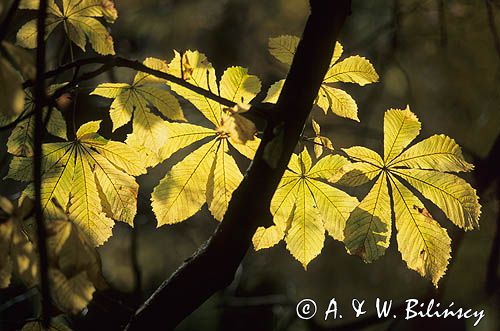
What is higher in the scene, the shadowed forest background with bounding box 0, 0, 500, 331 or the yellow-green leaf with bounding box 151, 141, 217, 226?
the shadowed forest background with bounding box 0, 0, 500, 331

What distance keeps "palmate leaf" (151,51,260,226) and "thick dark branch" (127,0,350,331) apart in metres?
0.13

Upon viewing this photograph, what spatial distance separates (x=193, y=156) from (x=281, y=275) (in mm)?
2832

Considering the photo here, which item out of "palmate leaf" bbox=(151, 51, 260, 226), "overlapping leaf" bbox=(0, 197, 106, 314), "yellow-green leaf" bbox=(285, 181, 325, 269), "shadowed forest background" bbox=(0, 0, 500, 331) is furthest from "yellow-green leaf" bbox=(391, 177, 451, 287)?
"shadowed forest background" bbox=(0, 0, 500, 331)

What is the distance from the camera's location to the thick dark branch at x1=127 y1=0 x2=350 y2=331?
23.2 inches

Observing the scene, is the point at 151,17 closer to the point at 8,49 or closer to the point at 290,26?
the point at 290,26

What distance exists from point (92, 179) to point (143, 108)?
121mm

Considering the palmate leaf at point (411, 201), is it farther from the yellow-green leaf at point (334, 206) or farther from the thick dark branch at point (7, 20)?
the thick dark branch at point (7, 20)

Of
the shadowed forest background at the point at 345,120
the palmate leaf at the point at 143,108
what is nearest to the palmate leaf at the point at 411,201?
the palmate leaf at the point at 143,108

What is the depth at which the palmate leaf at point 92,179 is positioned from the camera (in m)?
0.78

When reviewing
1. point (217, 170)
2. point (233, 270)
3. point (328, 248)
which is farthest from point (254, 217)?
point (328, 248)

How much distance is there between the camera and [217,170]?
0.79 m

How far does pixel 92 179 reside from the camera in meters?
0.80

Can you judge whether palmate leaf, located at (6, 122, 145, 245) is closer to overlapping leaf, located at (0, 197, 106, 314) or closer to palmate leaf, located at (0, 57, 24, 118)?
overlapping leaf, located at (0, 197, 106, 314)

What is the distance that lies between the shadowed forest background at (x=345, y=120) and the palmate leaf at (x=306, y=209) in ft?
5.34
